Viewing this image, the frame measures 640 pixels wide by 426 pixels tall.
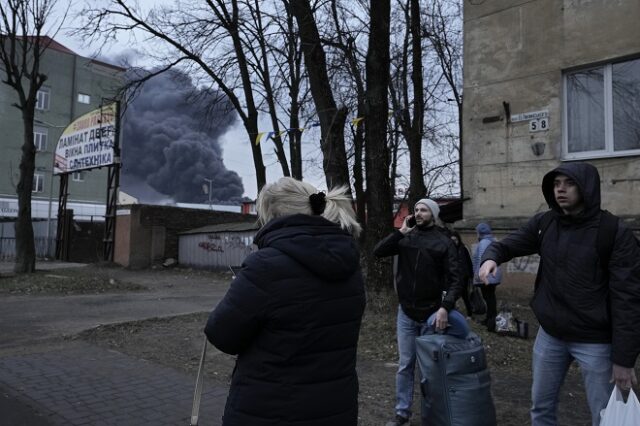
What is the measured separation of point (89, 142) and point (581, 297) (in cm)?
2274

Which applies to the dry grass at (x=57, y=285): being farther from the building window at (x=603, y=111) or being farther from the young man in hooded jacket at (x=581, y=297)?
the young man in hooded jacket at (x=581, y=297)

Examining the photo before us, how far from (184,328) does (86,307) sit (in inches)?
136

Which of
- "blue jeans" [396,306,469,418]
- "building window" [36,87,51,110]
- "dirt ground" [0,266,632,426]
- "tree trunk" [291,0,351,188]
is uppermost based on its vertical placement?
"building window" [36,87,51,110]

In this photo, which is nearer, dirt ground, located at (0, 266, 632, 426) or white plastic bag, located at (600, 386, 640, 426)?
white plastic bag, located at (600, 386, 640, 426)

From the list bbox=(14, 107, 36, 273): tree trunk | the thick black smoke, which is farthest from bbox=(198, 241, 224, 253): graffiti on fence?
the thick black smoke

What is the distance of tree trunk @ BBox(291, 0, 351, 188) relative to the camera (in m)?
8.39

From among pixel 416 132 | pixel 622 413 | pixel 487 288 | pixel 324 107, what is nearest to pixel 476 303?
pixel 487 288

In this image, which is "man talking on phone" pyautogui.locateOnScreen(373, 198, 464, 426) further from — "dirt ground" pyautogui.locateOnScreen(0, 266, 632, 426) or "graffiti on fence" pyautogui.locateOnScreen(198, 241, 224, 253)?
"graffiti on fence" pyautogui.locateOnScreen(198, 241, 224, 253)

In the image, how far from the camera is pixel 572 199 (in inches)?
116

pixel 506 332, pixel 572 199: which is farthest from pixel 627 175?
pixel 572 199

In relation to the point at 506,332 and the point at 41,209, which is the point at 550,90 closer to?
the point at 506,332

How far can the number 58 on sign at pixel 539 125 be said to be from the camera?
31.1 feet

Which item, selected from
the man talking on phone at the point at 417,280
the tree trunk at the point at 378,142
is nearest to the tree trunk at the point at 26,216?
the tree trunk at the point at 378,142

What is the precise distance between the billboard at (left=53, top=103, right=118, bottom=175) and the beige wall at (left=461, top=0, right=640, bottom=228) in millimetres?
14626
